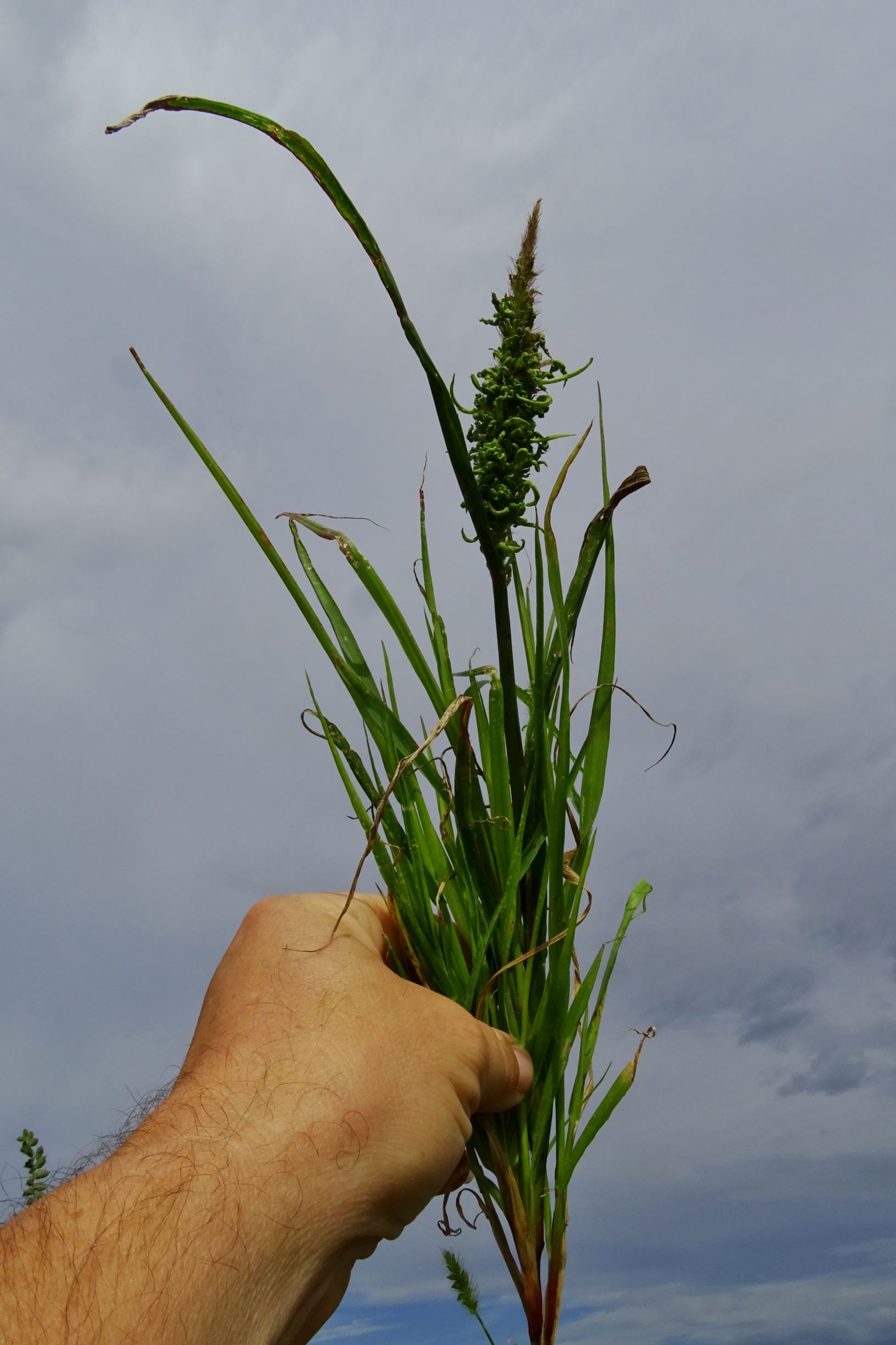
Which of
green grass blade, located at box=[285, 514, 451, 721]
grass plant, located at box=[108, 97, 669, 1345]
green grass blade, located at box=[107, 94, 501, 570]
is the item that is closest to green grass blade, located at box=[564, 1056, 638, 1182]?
grass plant, located at box=[108, 97, 669, 1345]

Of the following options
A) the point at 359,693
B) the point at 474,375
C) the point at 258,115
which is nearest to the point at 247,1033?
the point at 359,693

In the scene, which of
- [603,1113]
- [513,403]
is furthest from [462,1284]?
[513,403]

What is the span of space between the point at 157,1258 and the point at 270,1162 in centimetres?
16

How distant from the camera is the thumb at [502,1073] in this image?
1423 millimetres

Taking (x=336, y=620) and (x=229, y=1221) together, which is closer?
(x=229, y=1221)

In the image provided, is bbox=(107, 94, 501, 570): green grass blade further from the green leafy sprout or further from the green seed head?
the green leafy sprout

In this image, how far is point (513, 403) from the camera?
4.78 feet

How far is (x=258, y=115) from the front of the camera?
4.31 ft

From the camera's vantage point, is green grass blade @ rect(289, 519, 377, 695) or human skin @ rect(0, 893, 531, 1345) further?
green grass blade @ rect(289, 519, 377, 695)

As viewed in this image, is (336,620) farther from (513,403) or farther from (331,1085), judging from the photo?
(331,1085)

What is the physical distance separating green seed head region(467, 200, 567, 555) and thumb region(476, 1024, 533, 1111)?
75 centimetres

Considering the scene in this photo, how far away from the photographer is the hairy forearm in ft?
3.50

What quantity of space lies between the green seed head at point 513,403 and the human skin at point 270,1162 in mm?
719

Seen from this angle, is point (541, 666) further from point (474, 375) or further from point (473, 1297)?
point (473, 1297)
